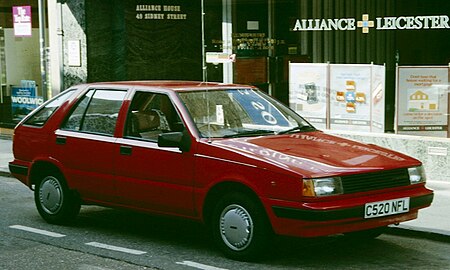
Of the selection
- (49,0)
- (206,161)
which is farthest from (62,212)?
(49,0)

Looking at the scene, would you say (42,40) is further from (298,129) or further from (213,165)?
(213,165)

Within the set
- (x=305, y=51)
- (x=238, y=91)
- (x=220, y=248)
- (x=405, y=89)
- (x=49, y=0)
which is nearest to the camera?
(x=220, y=248)

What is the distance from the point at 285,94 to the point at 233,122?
17.0 ft

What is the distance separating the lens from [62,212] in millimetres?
8914

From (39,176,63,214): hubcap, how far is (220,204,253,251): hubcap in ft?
7.42

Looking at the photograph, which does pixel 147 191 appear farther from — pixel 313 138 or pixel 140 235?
pixel 313 138

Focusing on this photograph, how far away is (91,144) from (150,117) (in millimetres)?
706

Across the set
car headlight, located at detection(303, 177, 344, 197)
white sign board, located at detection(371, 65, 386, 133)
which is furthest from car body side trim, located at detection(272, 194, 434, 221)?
white sign board, located at detection(371, 65, 386, 133)

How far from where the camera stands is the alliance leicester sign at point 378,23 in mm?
11195

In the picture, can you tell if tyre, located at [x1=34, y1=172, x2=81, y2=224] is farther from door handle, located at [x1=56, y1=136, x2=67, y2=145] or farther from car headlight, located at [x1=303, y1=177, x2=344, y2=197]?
car headlight, located at [x1=303, y1=177, x2=344, y2=197]

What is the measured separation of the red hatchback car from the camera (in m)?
6.97

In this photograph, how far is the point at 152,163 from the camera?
791 centimetres

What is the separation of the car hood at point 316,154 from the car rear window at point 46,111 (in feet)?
7.59

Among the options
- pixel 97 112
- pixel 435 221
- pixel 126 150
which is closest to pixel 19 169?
pixel 97 112
